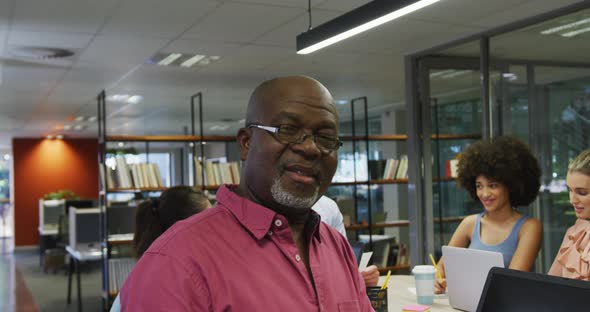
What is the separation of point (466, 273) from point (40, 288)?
777cm

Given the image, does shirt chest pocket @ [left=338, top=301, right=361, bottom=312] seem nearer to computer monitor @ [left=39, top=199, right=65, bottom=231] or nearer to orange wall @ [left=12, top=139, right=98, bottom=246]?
computer monitor @ [left=39, top=199, right=65, bottom=231]

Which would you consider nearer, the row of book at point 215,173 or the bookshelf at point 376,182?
the bookshelf at point 376,182

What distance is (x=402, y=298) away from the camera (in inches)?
113

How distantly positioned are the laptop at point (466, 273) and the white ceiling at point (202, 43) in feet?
7.59

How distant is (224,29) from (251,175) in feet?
13.1

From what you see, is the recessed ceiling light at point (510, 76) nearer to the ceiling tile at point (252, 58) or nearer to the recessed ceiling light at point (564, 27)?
the recessed ceiling light at point (564, 27)

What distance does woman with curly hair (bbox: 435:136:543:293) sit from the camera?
291 centimetres

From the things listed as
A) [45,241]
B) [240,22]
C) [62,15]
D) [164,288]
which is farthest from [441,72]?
[45,241]

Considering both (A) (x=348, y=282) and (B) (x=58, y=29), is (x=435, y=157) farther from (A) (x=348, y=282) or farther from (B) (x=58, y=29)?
(A) (x=348, y=282)

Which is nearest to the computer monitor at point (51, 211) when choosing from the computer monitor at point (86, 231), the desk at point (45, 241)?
the desk at point (45, 241)

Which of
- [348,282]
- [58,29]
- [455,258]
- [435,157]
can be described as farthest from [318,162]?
[435,157]

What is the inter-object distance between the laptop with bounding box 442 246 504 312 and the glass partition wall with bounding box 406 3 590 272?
284 cm

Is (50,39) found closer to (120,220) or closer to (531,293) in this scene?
(120,220)

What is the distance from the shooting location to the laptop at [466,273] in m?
2.41
